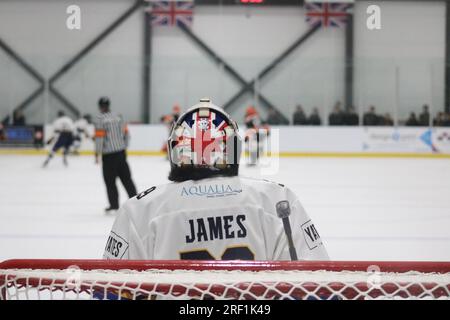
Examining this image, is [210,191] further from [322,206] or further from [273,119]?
[273,119]

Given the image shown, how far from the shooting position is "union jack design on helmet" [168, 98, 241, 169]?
5.53ft

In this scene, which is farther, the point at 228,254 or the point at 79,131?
the point at 79,131

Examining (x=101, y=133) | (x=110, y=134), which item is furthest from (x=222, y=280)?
(x=101, y=133)

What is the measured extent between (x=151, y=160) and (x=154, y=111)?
4.38 meters

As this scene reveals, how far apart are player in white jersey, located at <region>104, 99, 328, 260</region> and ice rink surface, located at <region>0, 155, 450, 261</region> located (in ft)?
8.85

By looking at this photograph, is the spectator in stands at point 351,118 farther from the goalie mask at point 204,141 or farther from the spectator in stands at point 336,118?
the goalie mask at point 204,141

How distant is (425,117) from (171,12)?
8.02 metres

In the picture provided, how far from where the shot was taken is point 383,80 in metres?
16.2

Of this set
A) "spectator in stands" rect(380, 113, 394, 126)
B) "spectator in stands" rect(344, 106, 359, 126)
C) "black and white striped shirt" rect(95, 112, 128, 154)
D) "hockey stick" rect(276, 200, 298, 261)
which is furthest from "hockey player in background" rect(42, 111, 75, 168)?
"hockey stick" rect(276, 200, 298, 261)

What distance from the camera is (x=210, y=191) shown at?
169 cm

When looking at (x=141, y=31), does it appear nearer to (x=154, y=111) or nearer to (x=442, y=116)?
(x=154, y=111)

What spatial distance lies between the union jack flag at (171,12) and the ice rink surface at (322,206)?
6208mm

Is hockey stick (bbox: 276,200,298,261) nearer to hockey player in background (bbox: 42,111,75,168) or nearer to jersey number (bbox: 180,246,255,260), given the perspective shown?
jersey number (bbox: 180,246,255,260)
